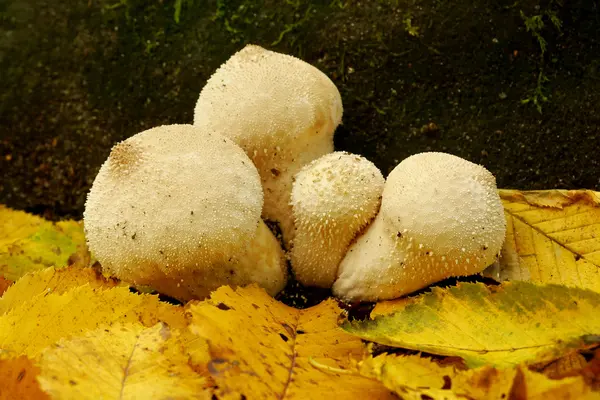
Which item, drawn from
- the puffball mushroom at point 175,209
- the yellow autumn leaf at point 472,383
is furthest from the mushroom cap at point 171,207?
the yellow autumn leaf at point 472,383

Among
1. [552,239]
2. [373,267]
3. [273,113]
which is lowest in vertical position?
[373,267]

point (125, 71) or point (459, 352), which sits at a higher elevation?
point (125, 71)

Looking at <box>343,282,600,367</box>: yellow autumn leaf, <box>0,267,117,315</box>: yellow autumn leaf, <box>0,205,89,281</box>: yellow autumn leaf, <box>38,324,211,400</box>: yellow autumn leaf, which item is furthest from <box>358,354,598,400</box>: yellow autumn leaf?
<box>0,205,89,281</box>: yellow autumn leaf

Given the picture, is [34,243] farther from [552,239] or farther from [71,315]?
[552,239]

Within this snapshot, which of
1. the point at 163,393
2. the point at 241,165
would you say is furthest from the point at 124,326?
the point at 241,165

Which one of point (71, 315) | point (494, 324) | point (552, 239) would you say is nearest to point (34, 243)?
point (71, 315)

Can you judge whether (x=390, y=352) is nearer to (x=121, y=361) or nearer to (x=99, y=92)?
(x=121, y=361)
